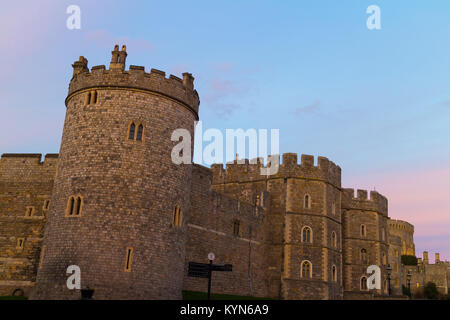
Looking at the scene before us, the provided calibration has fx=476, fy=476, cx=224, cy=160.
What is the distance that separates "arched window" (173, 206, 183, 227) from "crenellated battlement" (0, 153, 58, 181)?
8696 mm

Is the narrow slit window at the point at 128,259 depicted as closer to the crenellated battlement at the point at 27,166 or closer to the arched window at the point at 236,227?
the crenellated battlement at the point at 27,166

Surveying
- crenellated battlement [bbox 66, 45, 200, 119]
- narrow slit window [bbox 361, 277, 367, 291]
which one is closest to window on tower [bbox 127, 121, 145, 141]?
crenellated battlement [bbox 66, 45, 200, 119]

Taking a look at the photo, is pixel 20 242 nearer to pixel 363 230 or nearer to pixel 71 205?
pixel 71 205

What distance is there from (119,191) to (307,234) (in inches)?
697

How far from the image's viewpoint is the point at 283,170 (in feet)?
116

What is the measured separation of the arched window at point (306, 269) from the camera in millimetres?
33250

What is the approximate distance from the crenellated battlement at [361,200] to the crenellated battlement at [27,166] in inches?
934

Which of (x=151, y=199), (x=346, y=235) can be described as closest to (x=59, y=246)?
(x=151, y=199)

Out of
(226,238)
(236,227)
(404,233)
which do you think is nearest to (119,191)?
(226,238)

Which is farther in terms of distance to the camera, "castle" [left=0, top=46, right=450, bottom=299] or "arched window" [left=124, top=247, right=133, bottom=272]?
"castle" [left=0, top=46, right=450, bottom=299]

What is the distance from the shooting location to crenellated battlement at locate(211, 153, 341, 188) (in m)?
35.2

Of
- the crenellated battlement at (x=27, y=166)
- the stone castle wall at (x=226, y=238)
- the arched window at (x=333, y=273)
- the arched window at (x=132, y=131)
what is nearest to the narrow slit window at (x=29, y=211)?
the crenellated battlement at (x=27, y=166)

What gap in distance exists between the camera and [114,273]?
19.5 m

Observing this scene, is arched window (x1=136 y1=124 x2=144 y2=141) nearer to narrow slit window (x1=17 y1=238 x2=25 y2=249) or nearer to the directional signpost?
the directional signpost
